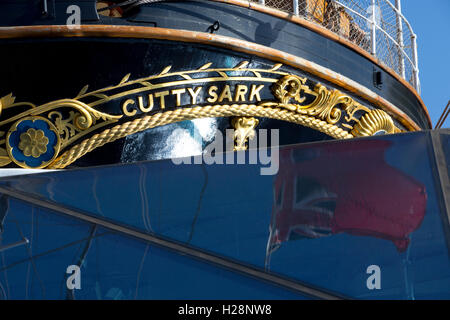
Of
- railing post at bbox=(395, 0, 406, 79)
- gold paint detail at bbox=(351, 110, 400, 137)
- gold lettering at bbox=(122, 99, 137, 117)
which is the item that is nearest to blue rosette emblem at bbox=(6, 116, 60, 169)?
gold lettering at bbox=(122, 99, 137, 117)

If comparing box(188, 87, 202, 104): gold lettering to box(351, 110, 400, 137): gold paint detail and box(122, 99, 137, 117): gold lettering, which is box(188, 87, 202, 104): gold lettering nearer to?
box(122, 99, 137, 117): gold lettering

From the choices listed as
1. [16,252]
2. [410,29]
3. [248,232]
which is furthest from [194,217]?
[410,29]

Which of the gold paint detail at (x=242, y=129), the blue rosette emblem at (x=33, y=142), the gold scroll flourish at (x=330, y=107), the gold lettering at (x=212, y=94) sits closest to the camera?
the blue rosette emblem at (x=33, y=142)

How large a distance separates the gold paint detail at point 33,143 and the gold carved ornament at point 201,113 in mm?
49

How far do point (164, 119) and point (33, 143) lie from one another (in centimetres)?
82

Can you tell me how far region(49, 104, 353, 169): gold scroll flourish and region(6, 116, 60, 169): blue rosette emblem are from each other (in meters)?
0.07

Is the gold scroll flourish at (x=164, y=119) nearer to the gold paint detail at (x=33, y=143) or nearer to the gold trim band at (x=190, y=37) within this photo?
the gold paint detail at (x=33, y=143)

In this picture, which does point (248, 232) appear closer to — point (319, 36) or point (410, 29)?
point (319, 36)

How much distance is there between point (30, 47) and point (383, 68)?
9.46 ft

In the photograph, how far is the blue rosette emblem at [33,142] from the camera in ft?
15.5

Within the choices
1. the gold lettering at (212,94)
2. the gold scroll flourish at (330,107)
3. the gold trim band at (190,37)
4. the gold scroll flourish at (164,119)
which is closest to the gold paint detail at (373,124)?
the gold scroll flourish at (330,107)

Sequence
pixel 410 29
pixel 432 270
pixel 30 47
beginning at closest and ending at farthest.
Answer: pixel 432 270
pixel 30 47
pixel 410 29

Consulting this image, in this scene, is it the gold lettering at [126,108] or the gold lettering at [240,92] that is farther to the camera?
the gold lettering at [240,92]

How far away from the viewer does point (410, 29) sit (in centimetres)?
706
